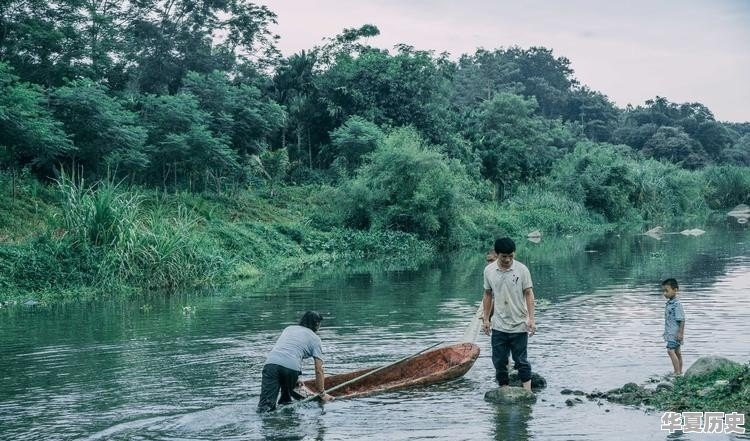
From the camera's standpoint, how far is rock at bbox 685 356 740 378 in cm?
1095

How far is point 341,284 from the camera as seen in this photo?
27.5 m

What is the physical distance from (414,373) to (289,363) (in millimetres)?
2879

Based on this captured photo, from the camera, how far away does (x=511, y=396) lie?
10.9 metres

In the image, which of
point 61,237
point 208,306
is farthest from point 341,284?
point 61,237

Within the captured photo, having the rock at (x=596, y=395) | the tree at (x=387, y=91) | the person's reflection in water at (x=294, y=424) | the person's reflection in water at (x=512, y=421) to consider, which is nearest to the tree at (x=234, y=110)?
the tree at (x=387, y=91)

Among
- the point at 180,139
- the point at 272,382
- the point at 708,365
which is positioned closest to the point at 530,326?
the point at 708,365

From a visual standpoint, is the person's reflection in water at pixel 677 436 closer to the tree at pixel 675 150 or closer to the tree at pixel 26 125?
the tree at pixel 26 125

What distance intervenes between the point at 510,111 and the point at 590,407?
56.5m

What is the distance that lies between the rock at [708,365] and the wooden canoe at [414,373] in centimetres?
298

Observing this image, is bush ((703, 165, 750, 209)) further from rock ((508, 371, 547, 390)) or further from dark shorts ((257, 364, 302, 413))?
dark shorts ((257, 364, 302, 413))

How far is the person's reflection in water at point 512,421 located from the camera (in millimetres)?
9309

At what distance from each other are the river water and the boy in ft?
1.88

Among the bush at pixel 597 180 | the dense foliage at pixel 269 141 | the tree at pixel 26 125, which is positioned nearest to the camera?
the tree at pixel 26 125

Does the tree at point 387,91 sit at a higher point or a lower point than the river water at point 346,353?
higher
